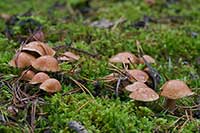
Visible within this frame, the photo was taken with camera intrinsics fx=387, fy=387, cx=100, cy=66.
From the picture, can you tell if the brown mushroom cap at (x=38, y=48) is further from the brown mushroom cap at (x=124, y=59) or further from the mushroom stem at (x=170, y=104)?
the mushroom stem at (x=170, y=104)

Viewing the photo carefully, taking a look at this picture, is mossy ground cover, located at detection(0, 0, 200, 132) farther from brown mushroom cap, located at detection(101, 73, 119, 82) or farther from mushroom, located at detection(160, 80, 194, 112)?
mushroom, located at detection(160, 80, 194, 112)

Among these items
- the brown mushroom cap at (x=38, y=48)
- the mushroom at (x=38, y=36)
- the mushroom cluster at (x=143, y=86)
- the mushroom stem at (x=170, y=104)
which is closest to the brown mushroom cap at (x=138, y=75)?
the mushroom cluster at (x=143, y=86)

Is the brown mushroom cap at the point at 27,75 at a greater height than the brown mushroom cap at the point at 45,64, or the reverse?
the brown mushroom cap at the point at 45,64

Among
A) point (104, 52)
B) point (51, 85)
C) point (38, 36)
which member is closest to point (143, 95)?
point (51, 85)

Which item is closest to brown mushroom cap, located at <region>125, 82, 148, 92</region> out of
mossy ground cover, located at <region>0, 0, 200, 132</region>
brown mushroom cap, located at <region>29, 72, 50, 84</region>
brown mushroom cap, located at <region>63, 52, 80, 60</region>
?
mossy ground cover, located at <region>0, 0, 200, 132</region>

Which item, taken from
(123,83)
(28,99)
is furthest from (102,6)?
(28,99)

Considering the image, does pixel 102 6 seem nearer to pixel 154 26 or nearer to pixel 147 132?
pixel 154 26
